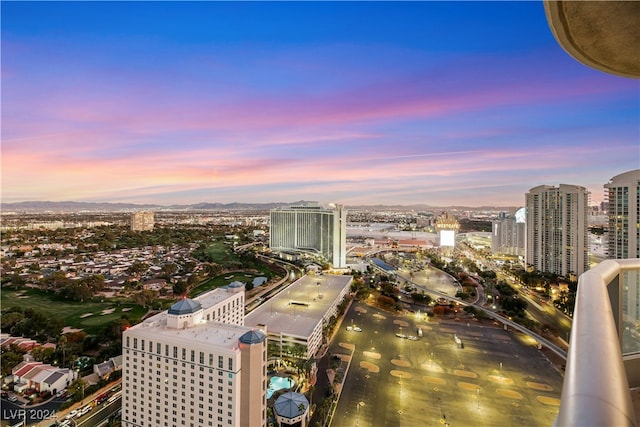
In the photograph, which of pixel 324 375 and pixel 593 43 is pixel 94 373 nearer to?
pixel 324 375

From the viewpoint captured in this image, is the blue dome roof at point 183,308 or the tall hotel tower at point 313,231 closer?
the blue dome roof at point 183,308

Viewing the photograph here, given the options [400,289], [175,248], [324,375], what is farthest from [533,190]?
[175,248]

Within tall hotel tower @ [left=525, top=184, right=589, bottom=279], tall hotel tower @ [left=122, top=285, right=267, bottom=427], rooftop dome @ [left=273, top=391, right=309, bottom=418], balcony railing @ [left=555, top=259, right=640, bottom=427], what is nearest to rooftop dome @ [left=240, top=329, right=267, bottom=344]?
tall hotel tower @ [left=122, top=285, right=267, bottom=427]

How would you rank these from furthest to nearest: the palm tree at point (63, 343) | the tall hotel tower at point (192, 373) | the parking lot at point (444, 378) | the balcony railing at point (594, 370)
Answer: the palm tree at point (63, 343), the parking lot at point (444, 378), the tall hotel tower at point (192, 373), the balcony railing at point (594, 370)

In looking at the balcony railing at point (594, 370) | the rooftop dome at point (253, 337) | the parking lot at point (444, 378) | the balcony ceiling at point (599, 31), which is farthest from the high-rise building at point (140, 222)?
the balcony railing at point (594, 370)

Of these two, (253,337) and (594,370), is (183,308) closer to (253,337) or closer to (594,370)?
(253,337)

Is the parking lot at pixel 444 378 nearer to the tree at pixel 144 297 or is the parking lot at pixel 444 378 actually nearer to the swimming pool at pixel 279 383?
the swimming pool at pixel 279 383

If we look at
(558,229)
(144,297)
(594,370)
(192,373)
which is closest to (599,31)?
(594,370)
